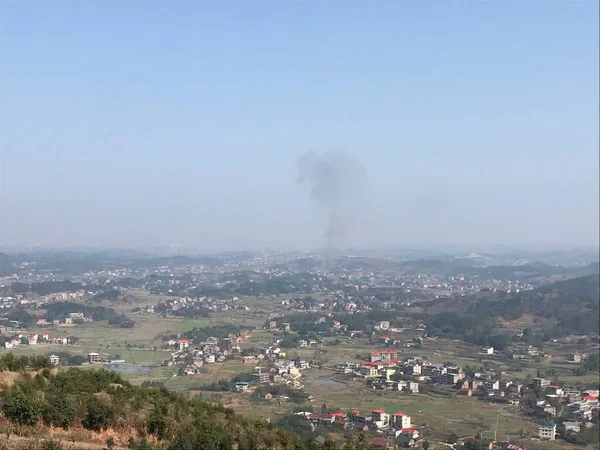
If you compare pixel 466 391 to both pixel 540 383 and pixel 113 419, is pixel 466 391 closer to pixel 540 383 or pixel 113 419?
pixel 540 383

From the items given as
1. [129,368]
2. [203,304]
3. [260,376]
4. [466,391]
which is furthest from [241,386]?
[203,304]

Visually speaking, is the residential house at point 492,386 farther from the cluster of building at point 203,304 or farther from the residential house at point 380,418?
the cluster of building at point 203,304

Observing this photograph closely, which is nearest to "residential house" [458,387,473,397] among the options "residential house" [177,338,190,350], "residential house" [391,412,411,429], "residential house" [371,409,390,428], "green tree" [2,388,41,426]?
"residential house" [391,412,411,429]

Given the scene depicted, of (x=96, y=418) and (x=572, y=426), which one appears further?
(x=572, y=426)

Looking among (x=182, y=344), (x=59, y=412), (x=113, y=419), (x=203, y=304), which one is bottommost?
(x=182, y=344)

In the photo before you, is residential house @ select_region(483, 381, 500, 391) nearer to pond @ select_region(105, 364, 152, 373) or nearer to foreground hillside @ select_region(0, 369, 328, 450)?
pond @ select_region(105, 364, 152, 373)

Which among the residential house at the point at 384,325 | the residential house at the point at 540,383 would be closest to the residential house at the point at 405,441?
the residential house at the point at 540,383

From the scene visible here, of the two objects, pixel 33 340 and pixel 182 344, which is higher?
pixel 33 340

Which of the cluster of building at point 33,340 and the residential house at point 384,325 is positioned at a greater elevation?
the cluster of building at point 33,340

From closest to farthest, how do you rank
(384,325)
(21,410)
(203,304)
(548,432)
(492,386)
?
(21,410) < (548,432) < (492,386) < (384,325) < (203,304)

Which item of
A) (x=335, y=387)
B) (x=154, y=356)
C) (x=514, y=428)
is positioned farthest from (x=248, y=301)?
(x=514, y=428)
